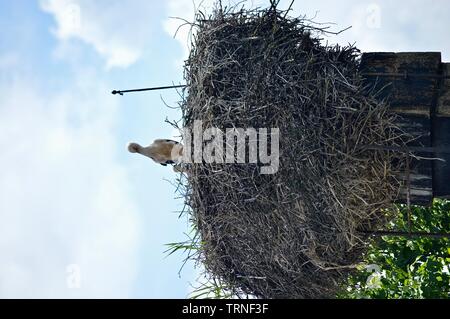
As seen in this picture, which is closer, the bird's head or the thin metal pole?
the thin metal pole

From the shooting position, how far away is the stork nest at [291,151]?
467 cm

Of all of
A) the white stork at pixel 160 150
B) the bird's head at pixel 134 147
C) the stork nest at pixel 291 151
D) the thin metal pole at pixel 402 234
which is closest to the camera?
the stork nest at pixel 291 151

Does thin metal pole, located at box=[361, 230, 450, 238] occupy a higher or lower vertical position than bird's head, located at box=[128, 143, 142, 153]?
lower

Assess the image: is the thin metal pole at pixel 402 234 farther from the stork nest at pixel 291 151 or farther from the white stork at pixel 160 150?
the white stork at pixel 160 150

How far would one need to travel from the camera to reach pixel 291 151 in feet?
15.3

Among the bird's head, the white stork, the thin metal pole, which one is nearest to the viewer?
the thin metal pole

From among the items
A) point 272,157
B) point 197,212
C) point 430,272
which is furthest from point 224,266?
point 430,272

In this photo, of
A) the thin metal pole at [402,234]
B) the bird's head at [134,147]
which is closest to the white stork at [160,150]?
the bird's head at [134,147]

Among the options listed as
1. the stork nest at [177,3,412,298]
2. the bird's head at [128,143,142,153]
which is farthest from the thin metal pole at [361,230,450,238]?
the bird's head at [128,143,142,153]

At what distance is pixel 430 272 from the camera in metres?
7.87

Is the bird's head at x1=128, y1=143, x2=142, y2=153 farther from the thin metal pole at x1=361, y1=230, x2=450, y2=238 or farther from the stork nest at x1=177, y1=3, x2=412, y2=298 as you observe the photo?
the thin metal pole at x1=361, y1=230, x2=450, y2=238

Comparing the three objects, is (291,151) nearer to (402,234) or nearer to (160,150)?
(402,234)

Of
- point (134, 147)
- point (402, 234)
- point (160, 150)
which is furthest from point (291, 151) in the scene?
point (134, 147)

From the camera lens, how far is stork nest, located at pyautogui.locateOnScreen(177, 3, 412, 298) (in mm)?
4672
